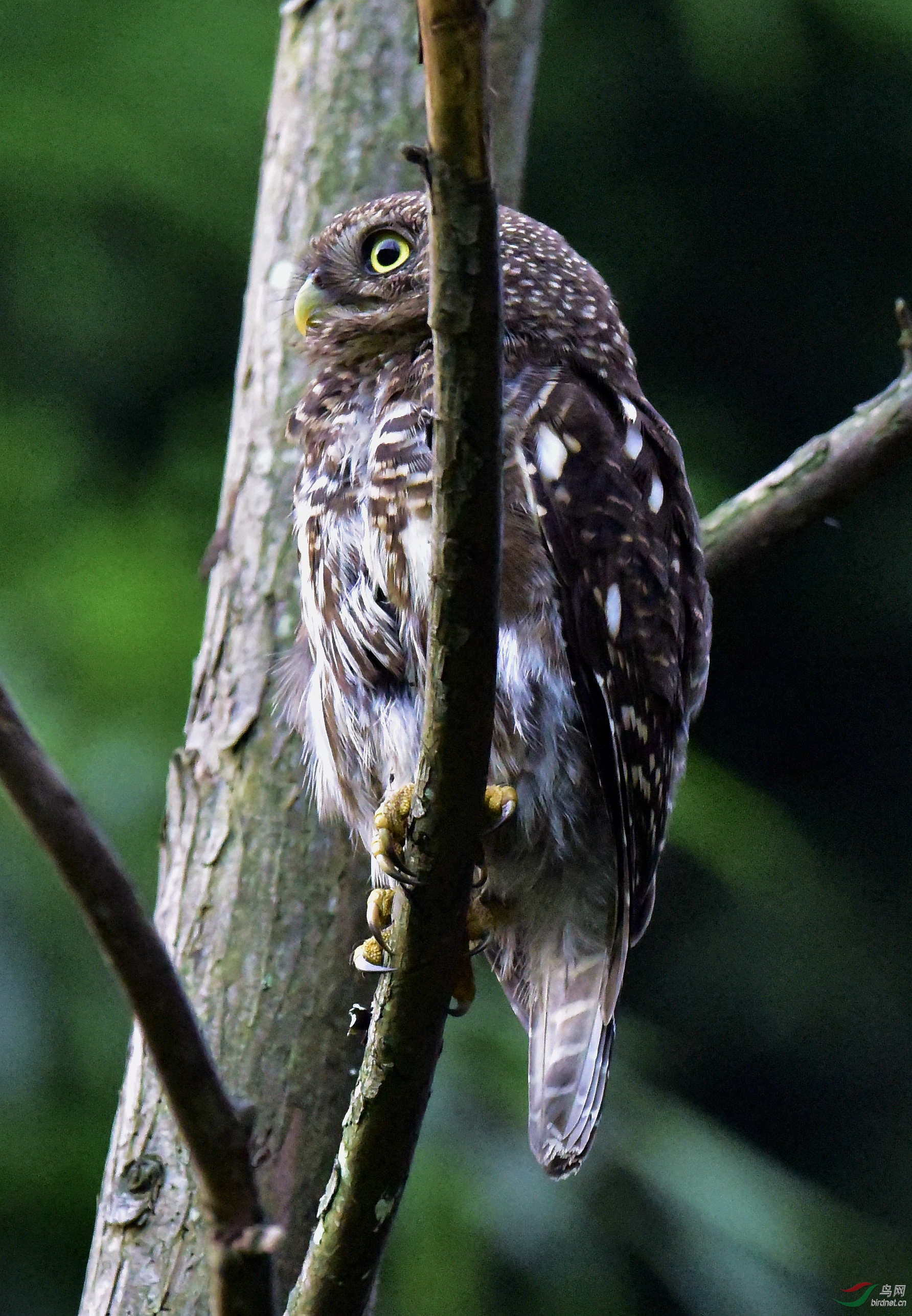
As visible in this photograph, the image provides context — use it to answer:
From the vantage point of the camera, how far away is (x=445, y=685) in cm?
153

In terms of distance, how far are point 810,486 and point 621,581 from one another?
0.69 m

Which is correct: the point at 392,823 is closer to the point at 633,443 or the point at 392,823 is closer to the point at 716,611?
the point at 633,443

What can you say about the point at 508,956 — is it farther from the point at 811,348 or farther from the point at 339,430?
the point at 811,348

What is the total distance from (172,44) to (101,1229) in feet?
11.9

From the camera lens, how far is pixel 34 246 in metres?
4.71

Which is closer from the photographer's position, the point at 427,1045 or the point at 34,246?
the point at 427,1045

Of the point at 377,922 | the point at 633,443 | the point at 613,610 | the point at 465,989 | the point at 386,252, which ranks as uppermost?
the point at 386,252

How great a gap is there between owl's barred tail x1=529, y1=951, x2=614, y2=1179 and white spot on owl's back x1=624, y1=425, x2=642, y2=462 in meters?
0.90

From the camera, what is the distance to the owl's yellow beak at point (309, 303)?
9.34ft

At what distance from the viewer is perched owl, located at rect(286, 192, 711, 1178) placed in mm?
2273

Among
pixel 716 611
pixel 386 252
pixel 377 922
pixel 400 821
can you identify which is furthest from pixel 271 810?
pixel 716 611

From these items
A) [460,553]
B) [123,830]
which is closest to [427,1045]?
[460,553]

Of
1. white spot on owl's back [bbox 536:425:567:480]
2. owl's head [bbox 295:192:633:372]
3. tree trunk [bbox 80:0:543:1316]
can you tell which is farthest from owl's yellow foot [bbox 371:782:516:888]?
owl's head [bbox 295:192:633:372]

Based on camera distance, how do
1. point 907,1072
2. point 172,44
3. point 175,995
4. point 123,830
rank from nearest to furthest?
point 175,995
point 123,830
point 172,44
point 907,1072
